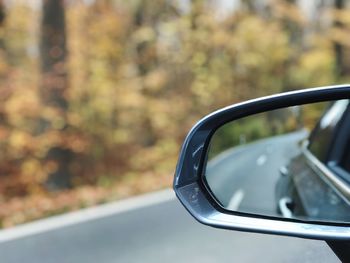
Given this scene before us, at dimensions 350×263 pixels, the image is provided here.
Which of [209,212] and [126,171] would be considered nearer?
[209,212]

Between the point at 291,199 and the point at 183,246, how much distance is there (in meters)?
2.13

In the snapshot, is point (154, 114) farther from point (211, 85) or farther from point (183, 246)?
point (183, 246)

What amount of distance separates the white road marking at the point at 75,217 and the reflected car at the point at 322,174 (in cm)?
309

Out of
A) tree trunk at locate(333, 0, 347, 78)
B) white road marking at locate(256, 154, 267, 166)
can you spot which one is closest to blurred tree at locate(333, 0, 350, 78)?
tree trunk at locate(333, 0, 347, 78)

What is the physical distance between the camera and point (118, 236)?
5.03m

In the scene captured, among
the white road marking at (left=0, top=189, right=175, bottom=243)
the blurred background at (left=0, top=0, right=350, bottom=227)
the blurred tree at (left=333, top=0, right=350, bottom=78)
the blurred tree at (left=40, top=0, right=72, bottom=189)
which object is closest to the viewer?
the white road marking at (left=0, top=189, right=175, bottom=243)

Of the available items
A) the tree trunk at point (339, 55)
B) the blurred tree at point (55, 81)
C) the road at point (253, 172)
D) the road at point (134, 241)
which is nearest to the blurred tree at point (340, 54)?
the tree trunk at point (339, 55)

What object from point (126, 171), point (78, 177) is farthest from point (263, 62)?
point (78, 177)

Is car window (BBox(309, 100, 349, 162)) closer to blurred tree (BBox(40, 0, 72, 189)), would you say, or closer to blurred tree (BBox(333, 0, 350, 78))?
blurred tree (BBox(40, 0, 72, 189))

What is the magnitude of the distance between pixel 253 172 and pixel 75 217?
271 cm

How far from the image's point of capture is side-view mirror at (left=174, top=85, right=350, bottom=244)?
60.3 inches

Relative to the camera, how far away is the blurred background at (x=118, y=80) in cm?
877

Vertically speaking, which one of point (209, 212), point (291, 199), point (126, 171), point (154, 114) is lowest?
point (126, 171)

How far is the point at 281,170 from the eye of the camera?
3176 millimetres
